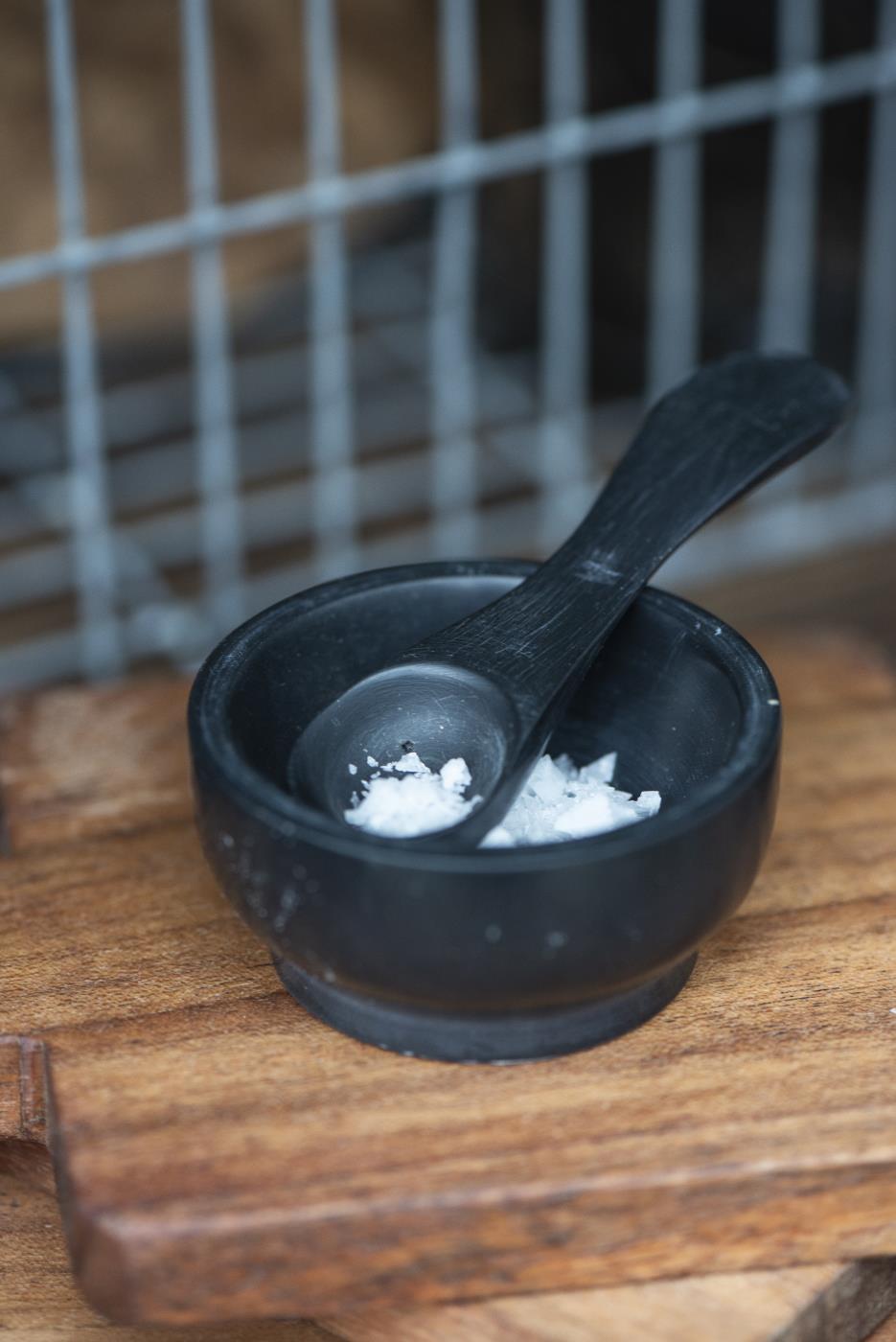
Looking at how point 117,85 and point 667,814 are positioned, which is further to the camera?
point 117,85

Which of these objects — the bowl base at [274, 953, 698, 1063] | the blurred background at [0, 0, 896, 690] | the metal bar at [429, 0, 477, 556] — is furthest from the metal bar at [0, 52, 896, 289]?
the bowl base at [274, 953, 698, 1063]

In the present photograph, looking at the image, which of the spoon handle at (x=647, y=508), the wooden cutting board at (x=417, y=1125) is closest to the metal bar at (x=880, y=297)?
the spoon handle at (x=647, y=508)

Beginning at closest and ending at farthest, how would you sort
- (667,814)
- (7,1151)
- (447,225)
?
(667,814) < (7,1151) < (447,225)

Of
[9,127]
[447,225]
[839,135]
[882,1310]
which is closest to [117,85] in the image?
[9,127]

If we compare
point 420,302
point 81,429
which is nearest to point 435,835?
point 81,429

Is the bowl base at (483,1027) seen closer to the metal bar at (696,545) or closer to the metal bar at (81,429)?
the metal bar at (81,429)

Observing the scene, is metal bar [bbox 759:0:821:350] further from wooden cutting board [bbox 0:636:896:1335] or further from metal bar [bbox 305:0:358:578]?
wooden cutting board [bbox 0:636:896:1335]

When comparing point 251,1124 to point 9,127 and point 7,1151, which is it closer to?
point 7,1151

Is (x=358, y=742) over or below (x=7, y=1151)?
over
